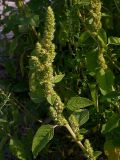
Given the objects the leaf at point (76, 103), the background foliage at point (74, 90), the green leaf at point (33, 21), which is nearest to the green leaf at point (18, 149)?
the background foliage at point (74, 90)

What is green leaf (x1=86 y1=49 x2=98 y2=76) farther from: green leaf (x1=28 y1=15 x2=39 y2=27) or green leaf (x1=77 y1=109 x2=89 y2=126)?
green leaf (x1=28 y1=15 x2=39 y2=27)

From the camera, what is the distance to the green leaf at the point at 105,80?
1.95 meters

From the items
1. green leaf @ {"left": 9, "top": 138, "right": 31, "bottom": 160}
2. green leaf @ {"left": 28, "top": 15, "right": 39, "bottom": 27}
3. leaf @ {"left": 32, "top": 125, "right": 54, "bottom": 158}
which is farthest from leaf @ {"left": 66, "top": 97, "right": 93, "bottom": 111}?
green leaf @ {"left": 28, "top": 15, "right": 39, "bottom": 27}

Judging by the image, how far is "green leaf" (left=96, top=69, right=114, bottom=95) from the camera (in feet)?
6.40

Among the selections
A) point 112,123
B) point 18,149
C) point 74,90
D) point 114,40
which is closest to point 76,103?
point 112,123

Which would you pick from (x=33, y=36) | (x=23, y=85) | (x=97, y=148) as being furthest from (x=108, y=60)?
(x=23, y=85)

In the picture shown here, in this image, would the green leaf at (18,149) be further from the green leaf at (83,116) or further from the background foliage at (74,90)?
the green leaf at (83,116)

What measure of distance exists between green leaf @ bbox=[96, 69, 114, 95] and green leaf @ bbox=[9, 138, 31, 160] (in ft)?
1.65

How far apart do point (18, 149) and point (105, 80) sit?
0.54 meters

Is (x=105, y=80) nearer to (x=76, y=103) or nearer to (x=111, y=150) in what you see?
(x=76, y=103)

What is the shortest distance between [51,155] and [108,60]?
61 cm

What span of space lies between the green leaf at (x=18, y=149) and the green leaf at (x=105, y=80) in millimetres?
504

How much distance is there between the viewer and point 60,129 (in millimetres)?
2586

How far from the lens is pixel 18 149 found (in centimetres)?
221
